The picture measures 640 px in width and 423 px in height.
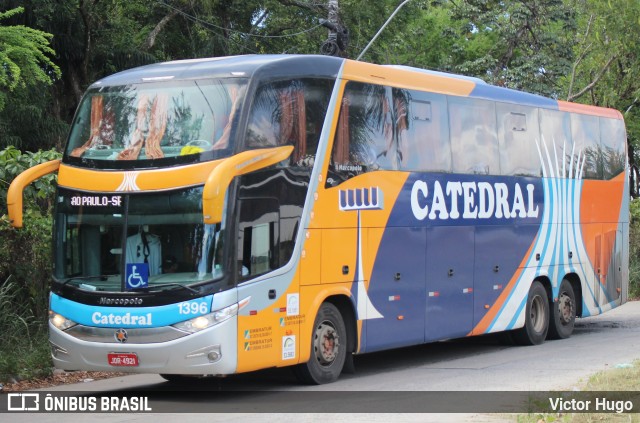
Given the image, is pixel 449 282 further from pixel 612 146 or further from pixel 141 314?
pixel 612 146

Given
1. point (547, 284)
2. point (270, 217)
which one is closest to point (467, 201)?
point (547, 284)

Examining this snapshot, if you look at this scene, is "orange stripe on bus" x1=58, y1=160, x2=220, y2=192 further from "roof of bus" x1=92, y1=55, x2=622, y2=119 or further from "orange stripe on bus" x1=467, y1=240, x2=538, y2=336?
"orange stripe on bus" x1=467, y1=240, x2=538, y2=336

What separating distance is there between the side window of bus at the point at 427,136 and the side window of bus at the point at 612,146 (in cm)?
619

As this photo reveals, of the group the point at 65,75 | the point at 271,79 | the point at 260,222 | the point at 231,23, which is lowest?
the point at 260,222

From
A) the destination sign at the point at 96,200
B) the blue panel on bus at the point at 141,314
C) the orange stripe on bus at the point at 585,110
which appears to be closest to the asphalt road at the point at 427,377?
the blue panel on bus at the point at 141,314

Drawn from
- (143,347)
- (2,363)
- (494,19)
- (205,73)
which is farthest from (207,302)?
(494,19)

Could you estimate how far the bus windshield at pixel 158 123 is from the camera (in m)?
12.5

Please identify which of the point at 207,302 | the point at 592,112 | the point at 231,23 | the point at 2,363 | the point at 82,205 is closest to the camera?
the point at 207,302

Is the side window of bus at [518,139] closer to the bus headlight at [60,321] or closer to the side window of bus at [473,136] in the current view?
the side window of bus at [473,136]

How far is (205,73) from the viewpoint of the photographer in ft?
42.9

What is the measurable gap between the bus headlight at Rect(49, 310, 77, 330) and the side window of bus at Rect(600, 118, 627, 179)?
1236 centimetres

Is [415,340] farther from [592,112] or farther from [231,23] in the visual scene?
[231,23]

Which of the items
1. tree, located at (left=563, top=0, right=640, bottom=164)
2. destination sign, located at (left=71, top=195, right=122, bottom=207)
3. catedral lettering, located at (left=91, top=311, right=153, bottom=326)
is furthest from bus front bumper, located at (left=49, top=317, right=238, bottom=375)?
tree, located at (left=563, top=0, right=640, bottom=164)

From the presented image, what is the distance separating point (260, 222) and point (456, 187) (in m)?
4.80
